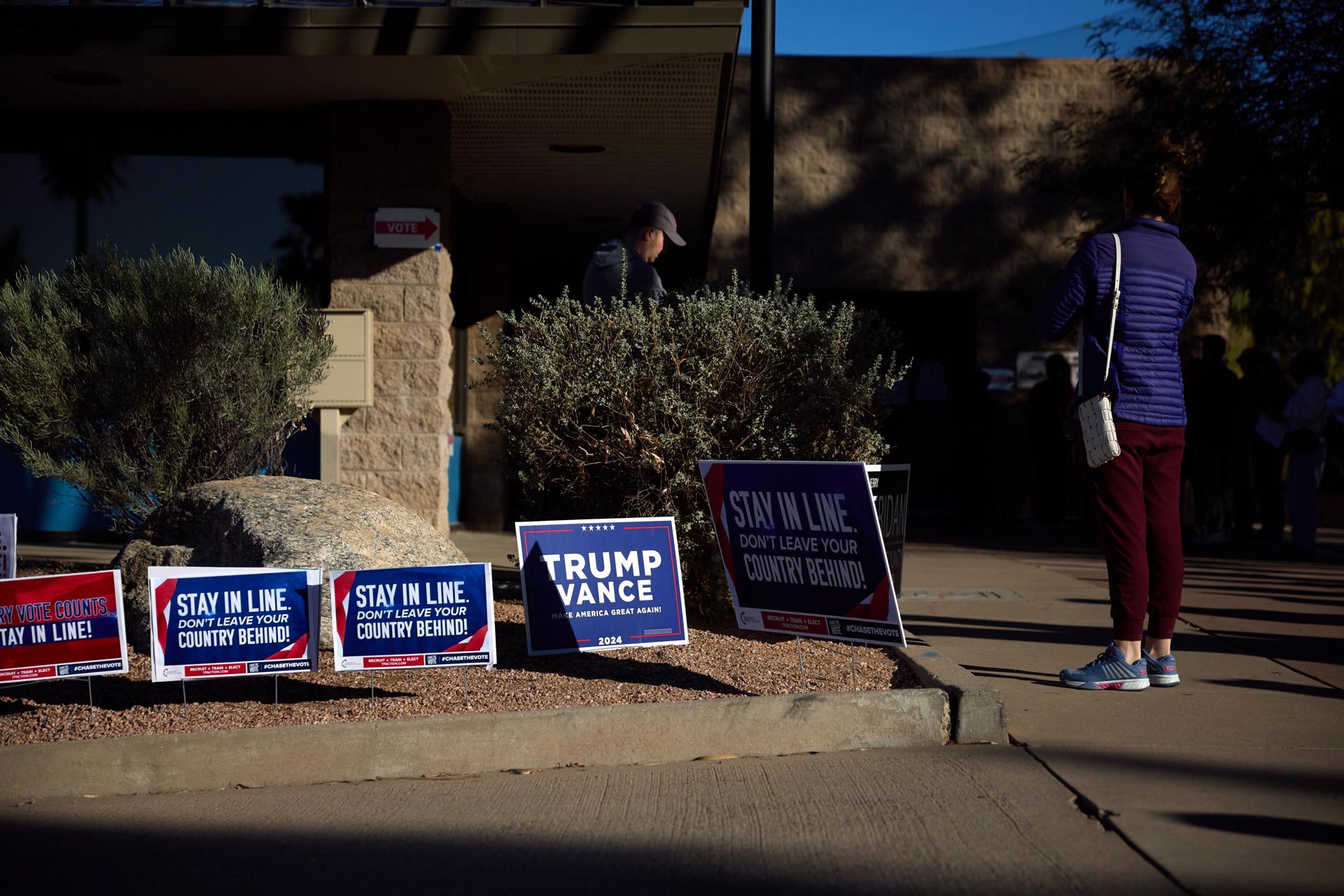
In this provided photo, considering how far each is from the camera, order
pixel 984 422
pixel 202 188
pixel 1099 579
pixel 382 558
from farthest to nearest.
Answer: pixel 984 422 → pixel 202 188 → pixel 1099 579 → pixel 382 558

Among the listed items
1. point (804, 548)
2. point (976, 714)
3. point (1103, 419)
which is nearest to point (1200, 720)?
point (976, 714)

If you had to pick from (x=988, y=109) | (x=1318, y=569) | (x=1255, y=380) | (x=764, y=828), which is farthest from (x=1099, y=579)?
(x=988, y=109)

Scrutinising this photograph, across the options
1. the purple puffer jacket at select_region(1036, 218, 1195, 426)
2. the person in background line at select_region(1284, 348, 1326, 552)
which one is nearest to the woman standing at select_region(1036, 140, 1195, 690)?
the purple puffer jacket at select_region(1036, 218, 1195, 426)

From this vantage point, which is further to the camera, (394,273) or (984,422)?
(984,422)

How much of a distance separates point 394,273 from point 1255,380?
26.6ft

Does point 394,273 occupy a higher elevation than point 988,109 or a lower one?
lower

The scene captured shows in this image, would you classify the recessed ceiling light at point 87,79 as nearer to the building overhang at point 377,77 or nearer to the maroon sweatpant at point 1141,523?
the building overhang at point 377,77

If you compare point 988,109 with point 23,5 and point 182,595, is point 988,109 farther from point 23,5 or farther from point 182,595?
point 182,595

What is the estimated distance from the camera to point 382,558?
595cm

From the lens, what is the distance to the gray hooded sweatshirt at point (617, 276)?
6793 mm

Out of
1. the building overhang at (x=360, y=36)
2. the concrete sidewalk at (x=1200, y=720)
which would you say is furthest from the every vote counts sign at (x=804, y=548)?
the building overhang at (x=360, y=36)

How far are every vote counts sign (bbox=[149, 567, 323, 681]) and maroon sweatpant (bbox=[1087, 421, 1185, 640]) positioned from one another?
3052 millimetres

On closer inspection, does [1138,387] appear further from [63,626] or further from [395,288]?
[395,288]

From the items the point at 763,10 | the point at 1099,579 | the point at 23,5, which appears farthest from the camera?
the point at 1099,579
